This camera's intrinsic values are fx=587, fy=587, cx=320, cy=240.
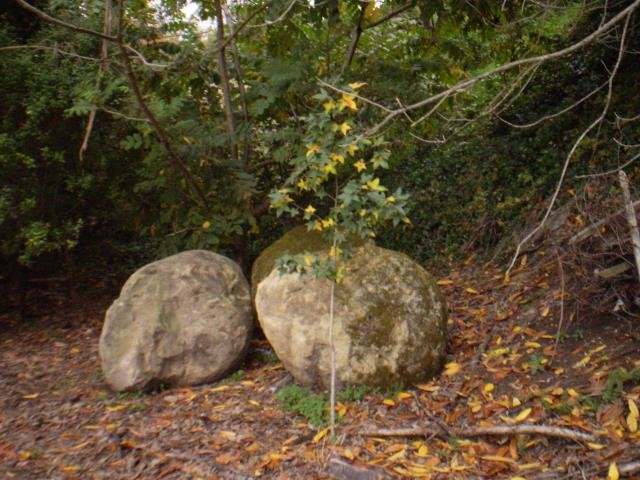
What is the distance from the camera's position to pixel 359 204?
4375 millimetres

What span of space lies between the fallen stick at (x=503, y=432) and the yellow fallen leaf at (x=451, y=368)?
85cm

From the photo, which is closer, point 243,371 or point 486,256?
point 243,371

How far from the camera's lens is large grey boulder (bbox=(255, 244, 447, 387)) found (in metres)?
4.73

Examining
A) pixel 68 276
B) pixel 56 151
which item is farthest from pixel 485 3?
pixel 68 276

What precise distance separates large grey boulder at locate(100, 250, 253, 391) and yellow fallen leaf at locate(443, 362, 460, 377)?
1835 millimetres

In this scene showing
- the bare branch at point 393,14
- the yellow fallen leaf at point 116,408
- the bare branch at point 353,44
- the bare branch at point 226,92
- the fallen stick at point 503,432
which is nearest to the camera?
the fallen stick at point 503,432

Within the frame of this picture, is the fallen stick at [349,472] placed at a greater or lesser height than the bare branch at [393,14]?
lesser

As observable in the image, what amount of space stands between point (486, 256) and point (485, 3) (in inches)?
112

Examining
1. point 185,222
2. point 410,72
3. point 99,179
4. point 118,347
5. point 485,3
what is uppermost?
point 485,3

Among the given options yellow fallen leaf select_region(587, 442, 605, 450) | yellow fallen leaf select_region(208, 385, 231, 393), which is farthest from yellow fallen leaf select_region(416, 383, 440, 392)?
yellow fallen leaf select_region(208, 385, 231, 393)

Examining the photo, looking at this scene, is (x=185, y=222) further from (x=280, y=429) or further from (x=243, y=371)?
(x=280, y=429)

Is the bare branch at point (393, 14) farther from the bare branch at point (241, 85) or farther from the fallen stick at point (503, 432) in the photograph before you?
the fallen stick at point (503, 432)

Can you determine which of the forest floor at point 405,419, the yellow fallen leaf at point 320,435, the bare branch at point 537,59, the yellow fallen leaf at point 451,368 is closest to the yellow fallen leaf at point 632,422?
the forest floor at point 405,419

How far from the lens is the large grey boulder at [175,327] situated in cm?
510
